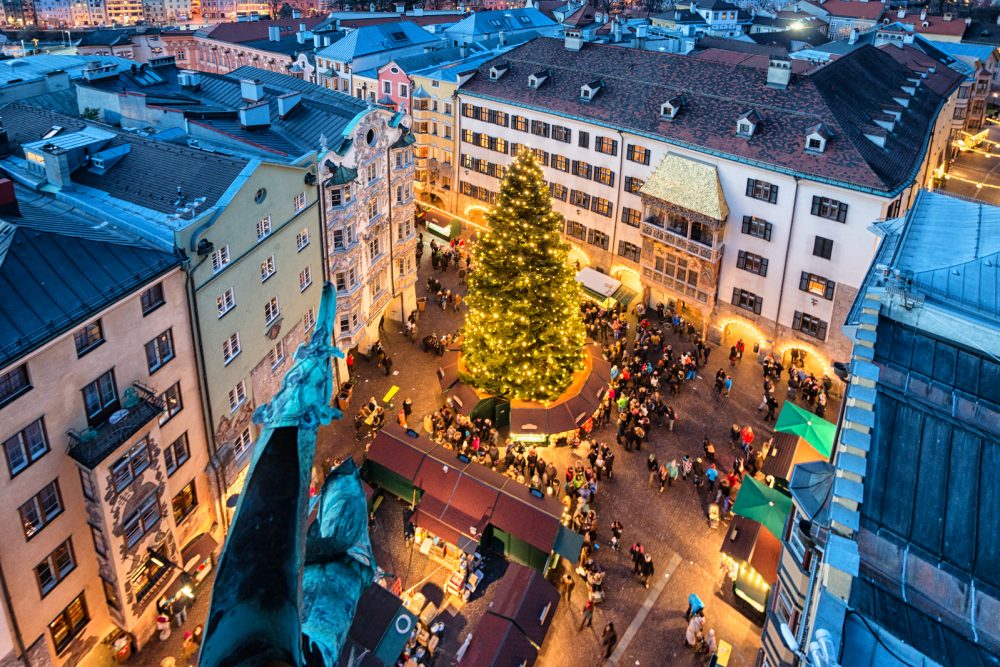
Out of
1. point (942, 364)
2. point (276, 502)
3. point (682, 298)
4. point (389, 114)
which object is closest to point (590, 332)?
point (682, 298)

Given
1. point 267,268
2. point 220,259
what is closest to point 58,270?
point 220,259

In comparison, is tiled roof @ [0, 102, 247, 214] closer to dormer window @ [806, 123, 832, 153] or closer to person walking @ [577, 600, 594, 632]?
person walking @ [577, 600, 594, 632]

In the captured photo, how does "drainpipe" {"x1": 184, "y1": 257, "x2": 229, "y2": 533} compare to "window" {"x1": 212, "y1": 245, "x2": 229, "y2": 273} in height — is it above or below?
below

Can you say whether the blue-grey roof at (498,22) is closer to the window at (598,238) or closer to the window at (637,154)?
the window at (598,238)

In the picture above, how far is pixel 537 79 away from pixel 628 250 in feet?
52.6

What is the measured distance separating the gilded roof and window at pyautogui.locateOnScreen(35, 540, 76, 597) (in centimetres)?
3959

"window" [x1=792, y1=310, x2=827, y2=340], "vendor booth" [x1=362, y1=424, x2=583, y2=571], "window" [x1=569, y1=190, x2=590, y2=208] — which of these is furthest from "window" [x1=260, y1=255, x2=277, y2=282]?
→ "window" [x1=792, y1=310, x2=827, y2=340]

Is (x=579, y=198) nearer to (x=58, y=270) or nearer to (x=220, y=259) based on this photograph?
(x=220, y=259)

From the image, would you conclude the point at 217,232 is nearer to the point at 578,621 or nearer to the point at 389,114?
the point at 389,114

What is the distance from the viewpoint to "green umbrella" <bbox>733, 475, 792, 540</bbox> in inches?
1257

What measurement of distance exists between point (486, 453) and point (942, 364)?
2500 centimetres

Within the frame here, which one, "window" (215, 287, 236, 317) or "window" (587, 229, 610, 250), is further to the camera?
"window" (587, 229, 610, 250)

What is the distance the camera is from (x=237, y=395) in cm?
3372

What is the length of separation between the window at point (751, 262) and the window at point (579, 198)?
44.6ft
